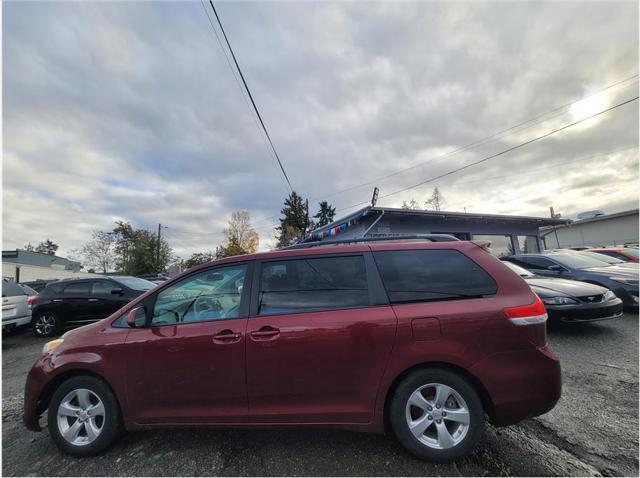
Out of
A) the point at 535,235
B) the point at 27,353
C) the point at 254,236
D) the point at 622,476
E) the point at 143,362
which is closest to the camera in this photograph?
the point at 622,476

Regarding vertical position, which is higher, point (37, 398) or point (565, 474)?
point (37, 398)

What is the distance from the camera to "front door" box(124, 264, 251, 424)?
2436 millimetres

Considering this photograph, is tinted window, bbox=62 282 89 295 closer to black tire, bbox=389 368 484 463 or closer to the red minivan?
the red minivan

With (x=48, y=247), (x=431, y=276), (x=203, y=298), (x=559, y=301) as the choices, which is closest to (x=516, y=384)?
(x=431, y=276)

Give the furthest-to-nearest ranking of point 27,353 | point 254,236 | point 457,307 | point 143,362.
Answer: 1. point 254,236
2. point 27,353
3. point 143,362
4. point 457,307

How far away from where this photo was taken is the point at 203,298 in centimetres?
275

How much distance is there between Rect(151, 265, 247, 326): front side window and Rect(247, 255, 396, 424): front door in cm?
33

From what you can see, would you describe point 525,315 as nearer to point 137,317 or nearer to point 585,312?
point 137,317

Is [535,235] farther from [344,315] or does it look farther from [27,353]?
[27,353]

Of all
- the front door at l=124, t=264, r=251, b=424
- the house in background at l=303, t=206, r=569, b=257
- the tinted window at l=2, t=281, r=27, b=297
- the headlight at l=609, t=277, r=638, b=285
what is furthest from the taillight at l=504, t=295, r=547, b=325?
the tinted window at l=2, t=281, r=27, b=297

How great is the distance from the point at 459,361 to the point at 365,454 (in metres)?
1.05

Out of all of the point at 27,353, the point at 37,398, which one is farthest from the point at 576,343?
the point at 27,353

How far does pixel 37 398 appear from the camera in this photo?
2.68m

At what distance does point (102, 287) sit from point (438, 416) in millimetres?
8116
